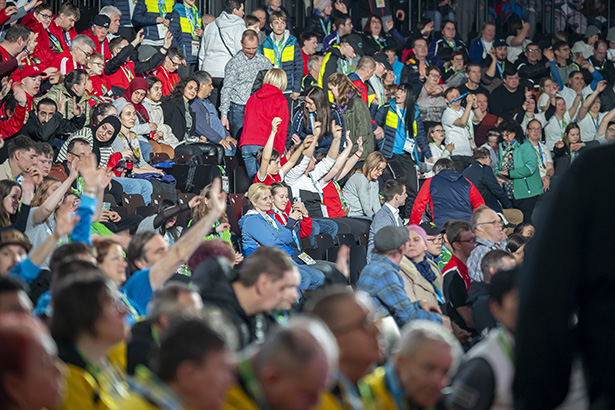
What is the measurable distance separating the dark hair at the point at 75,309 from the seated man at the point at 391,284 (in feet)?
8.83

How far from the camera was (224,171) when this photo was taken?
940 centimetres

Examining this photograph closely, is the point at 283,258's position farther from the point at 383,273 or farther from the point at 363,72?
the point at 363,72

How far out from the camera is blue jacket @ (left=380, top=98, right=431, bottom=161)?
11.2 m

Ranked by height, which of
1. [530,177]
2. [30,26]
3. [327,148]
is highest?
[30,26]

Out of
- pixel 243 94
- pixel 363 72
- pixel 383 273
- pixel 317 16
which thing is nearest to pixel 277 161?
pixel 243 94

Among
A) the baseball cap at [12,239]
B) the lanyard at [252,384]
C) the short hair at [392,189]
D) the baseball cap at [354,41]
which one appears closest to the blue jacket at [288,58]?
the baseball cap at [354,41]

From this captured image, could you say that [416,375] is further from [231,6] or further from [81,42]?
[231,6]

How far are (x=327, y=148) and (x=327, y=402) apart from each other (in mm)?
7660

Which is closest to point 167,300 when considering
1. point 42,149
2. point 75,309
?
point 75,309

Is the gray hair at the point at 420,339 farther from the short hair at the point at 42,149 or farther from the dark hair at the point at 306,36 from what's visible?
the dark hair at the point at 306,36

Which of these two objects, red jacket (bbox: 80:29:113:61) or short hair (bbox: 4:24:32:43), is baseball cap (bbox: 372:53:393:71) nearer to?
red jacket (bbox: 80:29:113:61)

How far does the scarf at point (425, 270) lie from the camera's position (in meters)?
6.44

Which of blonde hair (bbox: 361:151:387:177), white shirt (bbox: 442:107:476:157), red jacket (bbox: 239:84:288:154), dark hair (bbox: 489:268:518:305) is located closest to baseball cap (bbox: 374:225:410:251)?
dark hair (bbox: 489:268:518:305)

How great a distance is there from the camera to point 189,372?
2.18m
